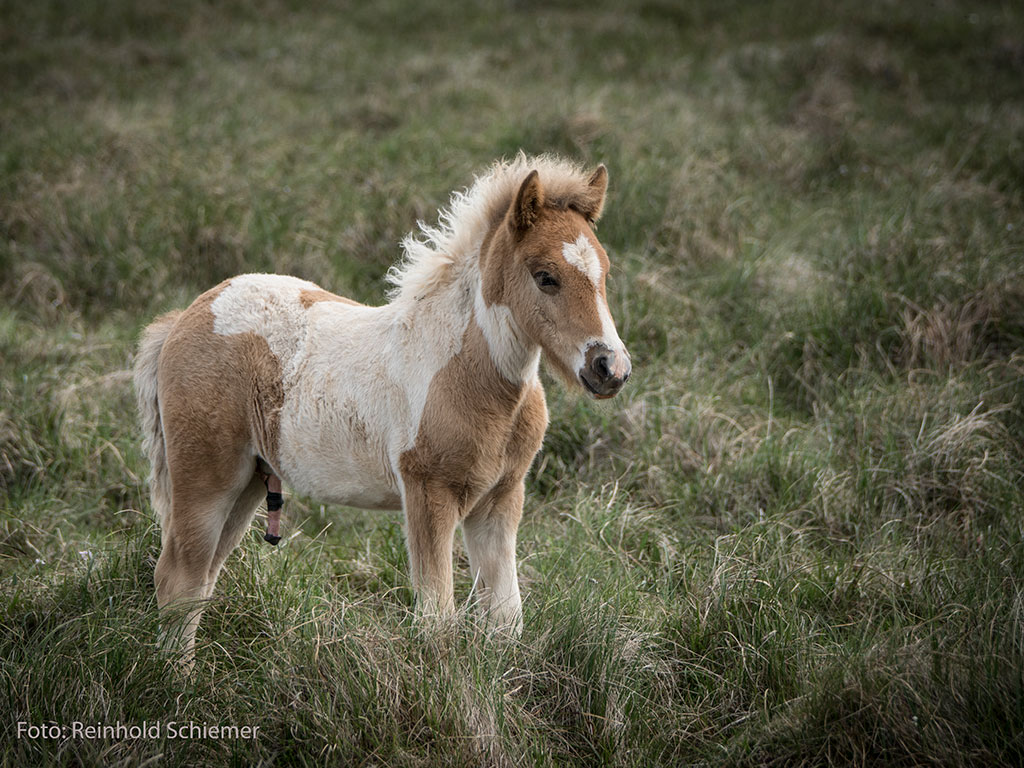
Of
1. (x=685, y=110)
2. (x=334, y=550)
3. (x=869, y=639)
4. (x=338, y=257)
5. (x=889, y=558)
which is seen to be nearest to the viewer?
(x=869, y=639)

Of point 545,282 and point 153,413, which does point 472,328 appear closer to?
point 545,282

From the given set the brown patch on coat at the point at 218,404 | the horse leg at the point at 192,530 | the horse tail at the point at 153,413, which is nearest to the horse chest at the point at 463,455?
the brown patch on coat at the point at 218,404

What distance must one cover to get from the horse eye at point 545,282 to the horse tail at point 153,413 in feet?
5.71

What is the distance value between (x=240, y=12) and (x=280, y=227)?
8.85 m

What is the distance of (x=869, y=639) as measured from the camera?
10.4 feet

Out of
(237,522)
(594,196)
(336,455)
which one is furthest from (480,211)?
(237,522)

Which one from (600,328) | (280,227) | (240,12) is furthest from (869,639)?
(240,12)

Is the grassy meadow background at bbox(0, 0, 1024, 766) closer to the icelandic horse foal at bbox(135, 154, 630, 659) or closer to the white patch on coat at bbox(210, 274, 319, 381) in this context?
the icelandic horse foal at bbox(135, 154, 630, 659)

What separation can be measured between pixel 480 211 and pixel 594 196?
0.44 metres

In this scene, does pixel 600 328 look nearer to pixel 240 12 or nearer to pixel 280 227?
pixel 280 227

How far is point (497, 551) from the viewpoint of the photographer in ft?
10.9

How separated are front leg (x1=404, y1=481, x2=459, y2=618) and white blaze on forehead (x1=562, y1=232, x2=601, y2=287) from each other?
3.06 feet

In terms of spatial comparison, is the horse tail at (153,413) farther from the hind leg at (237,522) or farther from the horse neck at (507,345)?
the horse neck at (507,345)

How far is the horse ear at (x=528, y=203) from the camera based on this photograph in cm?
289
